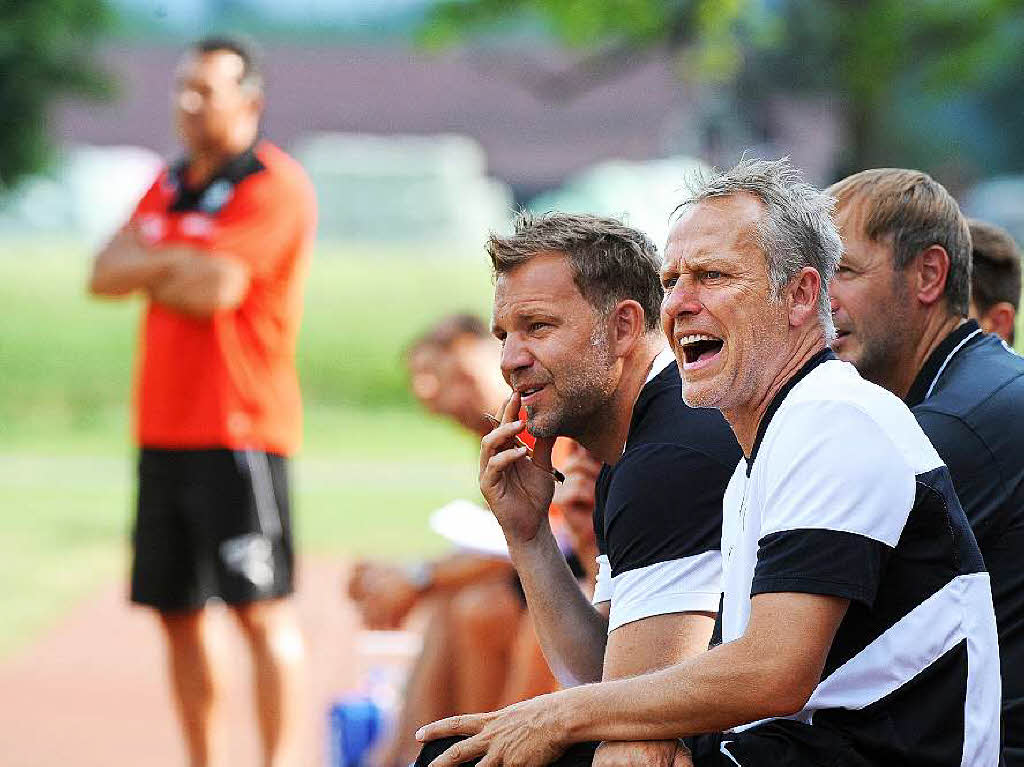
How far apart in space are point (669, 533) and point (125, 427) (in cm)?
1433

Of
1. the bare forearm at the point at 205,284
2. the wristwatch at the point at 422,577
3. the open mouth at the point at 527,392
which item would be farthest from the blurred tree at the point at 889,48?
the open mouth at the point at 527,392

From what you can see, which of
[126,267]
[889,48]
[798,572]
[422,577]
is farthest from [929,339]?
[889,48]

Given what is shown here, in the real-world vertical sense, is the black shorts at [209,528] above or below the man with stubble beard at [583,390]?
below

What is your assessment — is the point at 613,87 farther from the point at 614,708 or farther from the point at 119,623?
the point at 614,708

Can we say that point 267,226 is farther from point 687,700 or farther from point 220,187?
point 687,700

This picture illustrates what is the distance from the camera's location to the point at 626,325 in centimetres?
314

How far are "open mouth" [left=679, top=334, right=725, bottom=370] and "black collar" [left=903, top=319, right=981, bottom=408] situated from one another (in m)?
0.65

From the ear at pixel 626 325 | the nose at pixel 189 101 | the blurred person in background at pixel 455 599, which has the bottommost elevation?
the blurred person in background at pixel 455 599

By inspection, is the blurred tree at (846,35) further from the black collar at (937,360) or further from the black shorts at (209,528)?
the black collar at (937,360)

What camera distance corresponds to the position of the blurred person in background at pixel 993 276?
12.6 ft

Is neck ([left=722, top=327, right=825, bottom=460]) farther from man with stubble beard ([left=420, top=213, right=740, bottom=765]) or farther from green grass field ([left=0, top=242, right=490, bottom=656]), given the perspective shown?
green grass field ([left=0, top=242, right=490, bottom=656])

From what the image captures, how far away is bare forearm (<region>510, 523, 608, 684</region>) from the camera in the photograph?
314cm

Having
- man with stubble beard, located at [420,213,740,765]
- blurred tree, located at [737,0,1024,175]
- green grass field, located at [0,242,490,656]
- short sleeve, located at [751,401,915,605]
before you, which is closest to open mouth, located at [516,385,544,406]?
man with stubble beard, located at [420,213,740,765]

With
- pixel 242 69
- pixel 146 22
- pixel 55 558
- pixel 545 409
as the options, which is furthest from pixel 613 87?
pixel 545 409
